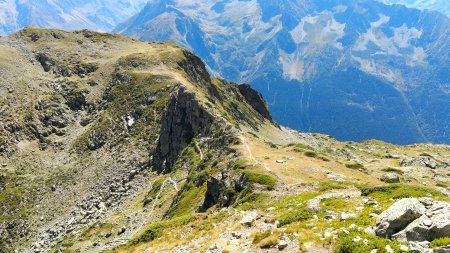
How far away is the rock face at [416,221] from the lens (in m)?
22.7

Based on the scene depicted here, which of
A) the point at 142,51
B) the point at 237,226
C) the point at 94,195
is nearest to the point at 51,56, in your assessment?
the point at 142,51

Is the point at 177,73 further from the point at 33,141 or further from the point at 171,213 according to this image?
the point at 171,213

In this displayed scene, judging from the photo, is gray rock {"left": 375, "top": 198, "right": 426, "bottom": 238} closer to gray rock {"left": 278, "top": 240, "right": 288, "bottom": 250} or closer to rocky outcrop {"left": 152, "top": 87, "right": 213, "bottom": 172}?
gray rock {"left": 278, "top": 240, "right": 288, "bottom": 250}

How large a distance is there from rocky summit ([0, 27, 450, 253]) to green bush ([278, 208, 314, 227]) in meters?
0.17

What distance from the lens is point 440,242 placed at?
69.8ft

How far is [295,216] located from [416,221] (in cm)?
1321

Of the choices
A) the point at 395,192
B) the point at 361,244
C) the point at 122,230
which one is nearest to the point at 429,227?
the point at 361,244

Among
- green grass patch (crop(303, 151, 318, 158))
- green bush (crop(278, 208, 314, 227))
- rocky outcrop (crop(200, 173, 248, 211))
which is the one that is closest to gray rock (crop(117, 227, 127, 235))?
rocky outcrop (crop(200, 173, 248, 211))

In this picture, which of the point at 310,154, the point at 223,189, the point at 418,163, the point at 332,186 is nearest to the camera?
the point at 332,186

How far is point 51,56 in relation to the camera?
194 meters

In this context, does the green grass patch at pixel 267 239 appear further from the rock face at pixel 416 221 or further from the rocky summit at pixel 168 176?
the rock face at pixel 416 221

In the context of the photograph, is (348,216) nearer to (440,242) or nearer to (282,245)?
(282,245)

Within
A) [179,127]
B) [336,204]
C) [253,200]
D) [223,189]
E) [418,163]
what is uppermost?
[179,127]

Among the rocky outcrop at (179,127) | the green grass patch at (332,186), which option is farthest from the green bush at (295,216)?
the rocky outcrop at (179,127)
